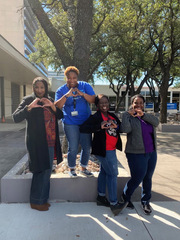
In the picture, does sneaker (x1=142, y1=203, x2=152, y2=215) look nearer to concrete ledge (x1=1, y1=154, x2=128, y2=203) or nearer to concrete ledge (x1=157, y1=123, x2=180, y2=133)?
concrete ledge (x1=1, y1=154, x2=128, y2=203)

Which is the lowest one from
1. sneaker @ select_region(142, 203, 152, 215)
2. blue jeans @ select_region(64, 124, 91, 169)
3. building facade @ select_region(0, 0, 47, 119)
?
sneaker @ select_region(142, 203, 152, 215)

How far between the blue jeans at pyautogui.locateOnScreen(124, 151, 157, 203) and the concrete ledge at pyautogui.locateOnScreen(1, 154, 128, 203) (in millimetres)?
→ 372

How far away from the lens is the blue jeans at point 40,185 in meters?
2.74

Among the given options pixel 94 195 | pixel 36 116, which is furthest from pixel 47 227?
pixel 36 116

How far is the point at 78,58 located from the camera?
436cm

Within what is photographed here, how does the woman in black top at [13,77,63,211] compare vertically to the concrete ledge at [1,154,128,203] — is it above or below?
above

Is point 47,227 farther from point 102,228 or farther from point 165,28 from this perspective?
point 165,28

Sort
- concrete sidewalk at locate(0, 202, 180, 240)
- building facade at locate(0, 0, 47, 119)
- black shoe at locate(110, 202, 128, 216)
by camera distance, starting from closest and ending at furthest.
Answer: concrete sidewalk at locate(0, 202, 180, 240)
black shoe at locate(110, 202, 128, 216)
building facade at locate(0, 0, 47, 119)

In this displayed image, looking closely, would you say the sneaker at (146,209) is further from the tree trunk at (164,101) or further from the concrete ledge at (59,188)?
the tree trunk at (164,101)

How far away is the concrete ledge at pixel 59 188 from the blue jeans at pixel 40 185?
189mm

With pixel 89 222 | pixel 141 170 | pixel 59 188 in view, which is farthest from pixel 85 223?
pixel 141 170

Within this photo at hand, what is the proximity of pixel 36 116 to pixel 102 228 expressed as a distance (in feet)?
5.35

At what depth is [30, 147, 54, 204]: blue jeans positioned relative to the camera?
2742 mm

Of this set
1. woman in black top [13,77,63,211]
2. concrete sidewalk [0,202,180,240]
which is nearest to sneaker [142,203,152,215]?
concrete sidewalk [0,202,180,240]
